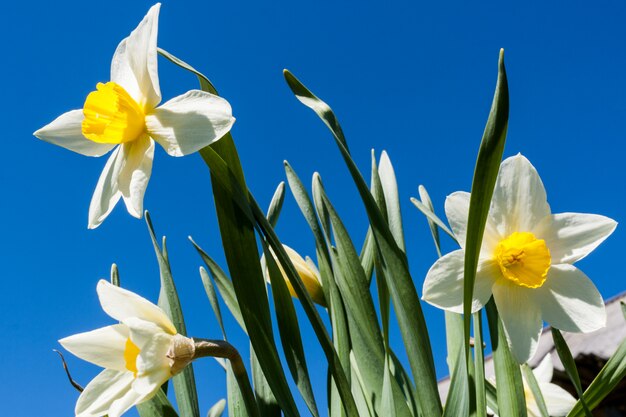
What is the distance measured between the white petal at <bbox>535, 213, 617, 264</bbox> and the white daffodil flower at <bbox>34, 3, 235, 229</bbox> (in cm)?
50

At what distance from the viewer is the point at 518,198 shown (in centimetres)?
89

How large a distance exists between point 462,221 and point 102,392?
1.84 ft

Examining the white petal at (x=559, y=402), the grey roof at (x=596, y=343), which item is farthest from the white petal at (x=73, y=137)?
the grey roof at (x=596, y=343)

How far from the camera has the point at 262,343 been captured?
2.68ft

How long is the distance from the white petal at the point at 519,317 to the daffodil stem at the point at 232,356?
0.36 metres

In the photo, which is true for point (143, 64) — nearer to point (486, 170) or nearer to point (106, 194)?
point (106, 194)

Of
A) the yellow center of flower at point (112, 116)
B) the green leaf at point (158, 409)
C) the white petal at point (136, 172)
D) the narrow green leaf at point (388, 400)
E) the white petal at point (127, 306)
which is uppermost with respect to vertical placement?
the yellow center of flower at point (112, 116)

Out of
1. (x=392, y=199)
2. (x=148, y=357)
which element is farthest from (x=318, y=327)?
(x=392, y=199)

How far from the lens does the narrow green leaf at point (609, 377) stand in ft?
2.97

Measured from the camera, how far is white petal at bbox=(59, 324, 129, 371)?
0.83 meters

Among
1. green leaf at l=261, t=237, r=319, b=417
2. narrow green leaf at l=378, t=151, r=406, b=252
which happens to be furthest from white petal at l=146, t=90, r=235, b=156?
narrow green leaf at l=378, t=151, r=406, b=252

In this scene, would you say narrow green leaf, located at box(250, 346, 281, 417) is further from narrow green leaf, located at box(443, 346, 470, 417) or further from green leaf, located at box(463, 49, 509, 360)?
green leaf, located at box(463, 49, 509, 360)

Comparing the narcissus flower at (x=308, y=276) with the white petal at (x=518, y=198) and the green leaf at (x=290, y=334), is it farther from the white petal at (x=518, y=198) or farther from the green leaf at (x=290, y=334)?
the white petal at (x=518, y=198)

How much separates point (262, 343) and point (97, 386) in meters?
0.24
